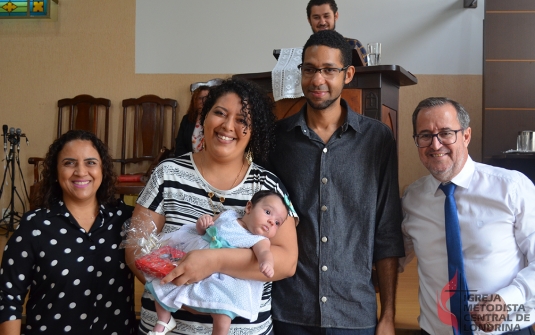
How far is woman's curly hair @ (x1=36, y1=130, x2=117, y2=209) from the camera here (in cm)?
203

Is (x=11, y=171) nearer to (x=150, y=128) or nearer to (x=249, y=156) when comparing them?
(x=150, y=128)

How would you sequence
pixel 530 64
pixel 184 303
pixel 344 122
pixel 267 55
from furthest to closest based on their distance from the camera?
pixel 267 55 → pixel 530 64 → pixel 344 122 → pixel 184 303

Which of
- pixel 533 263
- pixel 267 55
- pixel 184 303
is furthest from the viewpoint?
pixel 267 55

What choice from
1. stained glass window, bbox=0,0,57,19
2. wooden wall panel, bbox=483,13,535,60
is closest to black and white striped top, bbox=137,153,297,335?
wooden wall panel, bbox=483,13,535,60

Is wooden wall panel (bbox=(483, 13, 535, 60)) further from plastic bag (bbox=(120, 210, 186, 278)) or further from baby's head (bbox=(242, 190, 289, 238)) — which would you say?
plastic bag (bbox=(120, 210, 186, 278))

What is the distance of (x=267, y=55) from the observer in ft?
19.8

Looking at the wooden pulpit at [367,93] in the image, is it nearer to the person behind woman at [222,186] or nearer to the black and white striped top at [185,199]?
the person behind woman at [222,186]

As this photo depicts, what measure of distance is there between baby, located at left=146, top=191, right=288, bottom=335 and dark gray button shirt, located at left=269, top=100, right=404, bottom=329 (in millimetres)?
243

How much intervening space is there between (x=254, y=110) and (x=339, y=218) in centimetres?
52

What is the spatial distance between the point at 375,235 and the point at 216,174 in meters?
0.67

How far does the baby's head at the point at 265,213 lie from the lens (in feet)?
5.73

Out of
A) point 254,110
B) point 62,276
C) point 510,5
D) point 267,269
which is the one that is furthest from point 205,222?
point 510,5

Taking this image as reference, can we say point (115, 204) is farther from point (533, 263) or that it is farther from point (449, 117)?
point (533, 263)

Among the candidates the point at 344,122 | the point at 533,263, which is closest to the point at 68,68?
the point at 344,122
